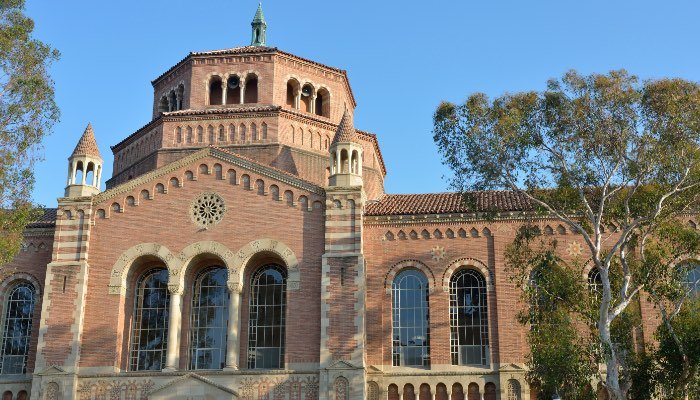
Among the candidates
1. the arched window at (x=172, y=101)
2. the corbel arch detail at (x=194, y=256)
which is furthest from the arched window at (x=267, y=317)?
the arched window at (x=172, y=101)

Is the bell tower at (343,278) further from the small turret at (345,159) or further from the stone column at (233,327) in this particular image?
the stone column at (233,327)

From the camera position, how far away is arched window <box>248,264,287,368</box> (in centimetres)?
3297

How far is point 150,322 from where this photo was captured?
3422 centimetres

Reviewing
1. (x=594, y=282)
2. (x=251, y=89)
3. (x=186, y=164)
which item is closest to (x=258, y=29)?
(x=251, y=89)

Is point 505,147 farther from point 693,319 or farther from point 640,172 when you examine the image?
point 693,319

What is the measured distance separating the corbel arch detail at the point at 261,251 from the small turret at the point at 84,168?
7029 mm

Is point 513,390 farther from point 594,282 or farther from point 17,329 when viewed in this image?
point 17,329

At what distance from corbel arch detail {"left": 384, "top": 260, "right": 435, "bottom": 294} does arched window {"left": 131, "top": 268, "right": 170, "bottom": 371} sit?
8840 millimetres

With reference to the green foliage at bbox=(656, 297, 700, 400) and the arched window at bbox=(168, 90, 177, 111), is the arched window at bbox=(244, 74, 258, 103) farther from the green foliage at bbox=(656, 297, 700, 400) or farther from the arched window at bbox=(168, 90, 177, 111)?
the green foliage at bbox=(656, 297, 700, 400)

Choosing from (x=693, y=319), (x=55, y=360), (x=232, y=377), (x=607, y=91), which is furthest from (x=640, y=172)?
(x=55, y=360)

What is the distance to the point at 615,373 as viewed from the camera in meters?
24.3

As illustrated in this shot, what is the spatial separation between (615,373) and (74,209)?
21.9 meters

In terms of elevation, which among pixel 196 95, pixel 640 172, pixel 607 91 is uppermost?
pixel 196 95

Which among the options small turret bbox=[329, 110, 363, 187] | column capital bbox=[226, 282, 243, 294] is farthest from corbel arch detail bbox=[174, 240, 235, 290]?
small turret bbox=[329, 110, 363, 187]
